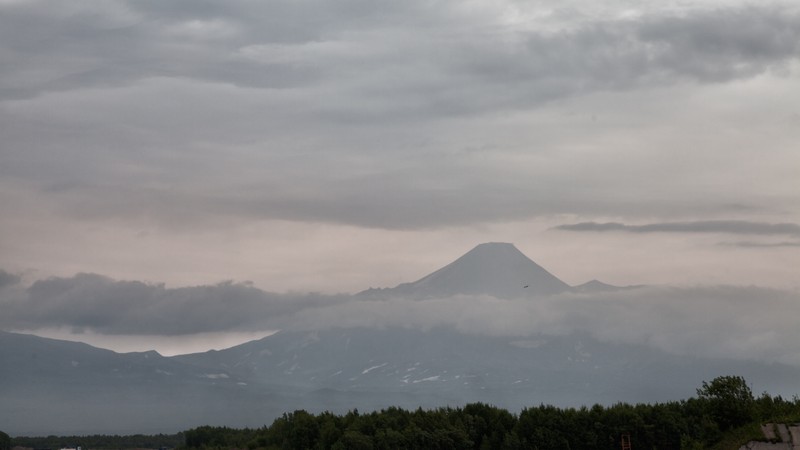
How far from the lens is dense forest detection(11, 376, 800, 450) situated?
10562 cm

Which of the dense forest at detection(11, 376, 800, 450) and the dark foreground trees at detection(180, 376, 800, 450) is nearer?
the dense forest at detection(11, 376, 800, 450)

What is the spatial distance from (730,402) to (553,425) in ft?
55.2

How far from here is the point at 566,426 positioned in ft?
370

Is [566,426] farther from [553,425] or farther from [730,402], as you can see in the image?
[730,402]

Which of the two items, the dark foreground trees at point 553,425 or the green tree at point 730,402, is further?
the dark foreground trees at point 553,425

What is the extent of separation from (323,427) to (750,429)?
148ft

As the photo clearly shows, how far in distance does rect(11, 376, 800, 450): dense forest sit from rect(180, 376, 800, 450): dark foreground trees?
90 millimetres

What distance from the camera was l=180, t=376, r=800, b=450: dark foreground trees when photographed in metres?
107

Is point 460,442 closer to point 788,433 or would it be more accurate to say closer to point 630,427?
point 630,427

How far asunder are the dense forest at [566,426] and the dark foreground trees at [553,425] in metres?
0.09

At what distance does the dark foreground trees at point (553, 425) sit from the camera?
4195 inches

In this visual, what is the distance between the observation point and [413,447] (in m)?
118

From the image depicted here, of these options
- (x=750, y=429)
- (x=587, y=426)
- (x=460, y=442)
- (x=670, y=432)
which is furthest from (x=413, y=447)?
(x=750, y=429)

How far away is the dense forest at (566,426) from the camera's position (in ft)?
347
